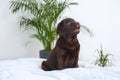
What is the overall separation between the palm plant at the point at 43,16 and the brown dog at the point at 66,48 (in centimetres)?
115

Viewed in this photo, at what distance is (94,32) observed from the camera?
10.4 feet

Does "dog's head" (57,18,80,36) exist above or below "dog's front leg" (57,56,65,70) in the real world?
above

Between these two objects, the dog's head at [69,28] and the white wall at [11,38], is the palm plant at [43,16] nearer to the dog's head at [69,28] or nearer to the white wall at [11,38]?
the white wall at [11,38]

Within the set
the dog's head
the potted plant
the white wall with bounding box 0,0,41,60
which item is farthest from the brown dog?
the white wall with bounding box 0,0,41,60

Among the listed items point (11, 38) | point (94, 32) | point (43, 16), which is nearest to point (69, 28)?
point (43, 16)

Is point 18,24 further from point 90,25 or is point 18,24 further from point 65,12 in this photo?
point 90,25

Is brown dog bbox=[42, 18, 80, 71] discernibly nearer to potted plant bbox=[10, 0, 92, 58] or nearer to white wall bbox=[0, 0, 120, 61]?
potted plant bbox=[10, 0, 92, 58]

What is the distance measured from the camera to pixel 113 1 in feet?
10.5

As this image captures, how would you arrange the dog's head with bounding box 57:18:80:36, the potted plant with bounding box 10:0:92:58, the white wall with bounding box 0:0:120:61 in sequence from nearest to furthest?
1. the dog's head with bounding box 57:18:80:36
2. the potted plant with bounding box 10:0:92:58
3. the white wall with bounding box 0:0:120:61

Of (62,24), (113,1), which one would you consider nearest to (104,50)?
(113,1)

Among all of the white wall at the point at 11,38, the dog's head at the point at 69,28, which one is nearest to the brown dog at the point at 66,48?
the dog's head at the point at 69,28

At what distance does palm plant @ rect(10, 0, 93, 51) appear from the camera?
104 inches

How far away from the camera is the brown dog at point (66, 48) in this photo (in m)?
1.43

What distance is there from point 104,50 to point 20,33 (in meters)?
1.26
